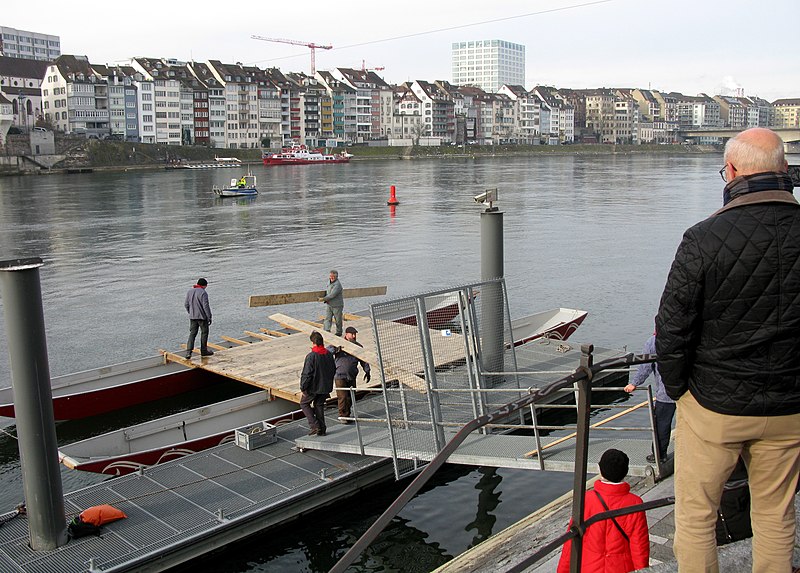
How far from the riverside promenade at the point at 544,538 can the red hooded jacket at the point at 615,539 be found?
69cm

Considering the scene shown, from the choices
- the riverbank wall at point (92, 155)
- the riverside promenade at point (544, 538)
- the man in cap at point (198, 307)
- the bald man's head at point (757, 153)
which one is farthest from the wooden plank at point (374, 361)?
the riverbank wall at point (92, 155)

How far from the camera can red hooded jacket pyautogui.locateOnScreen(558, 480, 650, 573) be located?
200 inches

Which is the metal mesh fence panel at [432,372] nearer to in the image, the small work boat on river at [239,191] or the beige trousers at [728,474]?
the beige trousers at [728,474]

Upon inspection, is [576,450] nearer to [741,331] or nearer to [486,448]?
[741,331]

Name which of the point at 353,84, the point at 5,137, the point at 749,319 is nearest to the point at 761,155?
the point at 749,319

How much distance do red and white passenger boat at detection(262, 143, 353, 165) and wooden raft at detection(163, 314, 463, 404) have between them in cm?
12756

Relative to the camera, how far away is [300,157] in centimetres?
14575

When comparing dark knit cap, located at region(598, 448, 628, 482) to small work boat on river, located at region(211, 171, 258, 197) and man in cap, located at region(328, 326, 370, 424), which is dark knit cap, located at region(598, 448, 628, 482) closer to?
man in cap, located at region(328, 326, 370, 424)

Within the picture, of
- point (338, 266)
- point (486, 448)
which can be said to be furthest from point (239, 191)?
point (486, 448)

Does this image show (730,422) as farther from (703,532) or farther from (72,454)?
(72,454)

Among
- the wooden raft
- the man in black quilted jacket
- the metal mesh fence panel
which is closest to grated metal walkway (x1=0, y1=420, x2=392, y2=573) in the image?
the metal mesh fence panel

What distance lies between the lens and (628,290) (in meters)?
29.7

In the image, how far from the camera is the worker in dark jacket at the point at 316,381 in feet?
38.5

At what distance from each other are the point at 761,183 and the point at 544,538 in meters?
5.02
